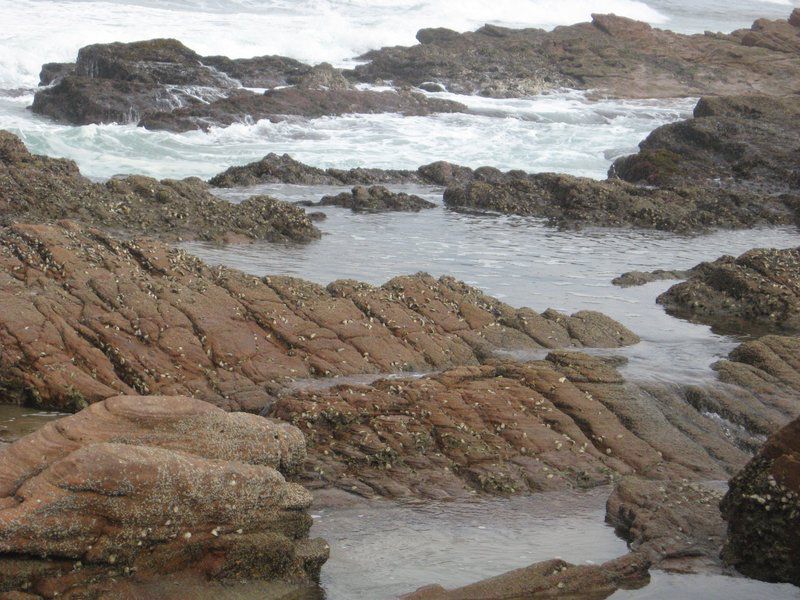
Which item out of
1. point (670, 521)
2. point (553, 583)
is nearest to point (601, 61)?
point (670, 521)

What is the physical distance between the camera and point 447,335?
10.2 m

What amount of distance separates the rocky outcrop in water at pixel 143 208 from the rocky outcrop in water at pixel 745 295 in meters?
5.72

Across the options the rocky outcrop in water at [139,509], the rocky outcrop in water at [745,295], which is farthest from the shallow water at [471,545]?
the rocky outcrop in water at [745,295]

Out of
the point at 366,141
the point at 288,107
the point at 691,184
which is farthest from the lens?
the point at 288,107

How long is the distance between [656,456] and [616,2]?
6118 centimetres

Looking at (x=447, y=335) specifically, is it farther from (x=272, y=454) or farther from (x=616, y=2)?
(x=616, y=2)

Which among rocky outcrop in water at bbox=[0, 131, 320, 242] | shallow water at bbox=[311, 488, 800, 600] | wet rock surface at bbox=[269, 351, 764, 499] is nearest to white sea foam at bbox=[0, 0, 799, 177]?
rocky outcrop in water at bbox=[0, 131, 320, 242]

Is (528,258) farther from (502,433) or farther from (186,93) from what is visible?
(186,93)

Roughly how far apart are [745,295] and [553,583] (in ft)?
27.2

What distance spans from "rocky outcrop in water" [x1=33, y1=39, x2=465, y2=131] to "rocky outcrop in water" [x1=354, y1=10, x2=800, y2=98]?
4.78m

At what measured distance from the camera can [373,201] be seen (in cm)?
1877

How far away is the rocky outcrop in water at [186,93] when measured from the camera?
26312 millimetres

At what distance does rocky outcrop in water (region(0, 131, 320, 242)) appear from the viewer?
1463cm

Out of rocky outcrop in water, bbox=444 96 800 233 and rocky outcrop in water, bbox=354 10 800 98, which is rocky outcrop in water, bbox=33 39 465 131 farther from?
rocky outcrop in water, bbox=444 96 800 233
